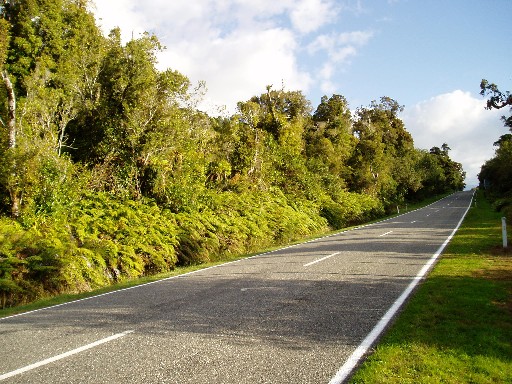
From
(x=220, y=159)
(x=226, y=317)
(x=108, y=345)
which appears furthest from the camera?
(x=220, y=159)

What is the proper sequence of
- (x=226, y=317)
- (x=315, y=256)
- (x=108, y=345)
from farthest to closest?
(x=315, y=256) → (x=226, y=317) → (x=108, y=345)

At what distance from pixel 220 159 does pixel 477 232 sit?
14884 mm

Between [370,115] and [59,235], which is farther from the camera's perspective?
[370,115]

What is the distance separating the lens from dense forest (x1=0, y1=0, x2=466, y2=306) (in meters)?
13.0

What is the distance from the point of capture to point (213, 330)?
573 centimetres

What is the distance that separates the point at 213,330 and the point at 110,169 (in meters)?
14.0

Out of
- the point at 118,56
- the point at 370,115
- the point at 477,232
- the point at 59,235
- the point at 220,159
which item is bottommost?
the point at 477,232

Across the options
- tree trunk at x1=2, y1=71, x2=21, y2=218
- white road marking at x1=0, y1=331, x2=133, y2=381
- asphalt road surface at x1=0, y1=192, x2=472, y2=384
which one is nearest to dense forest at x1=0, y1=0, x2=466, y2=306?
tree trunk at x1=2, y1=71, x2=21, y2=218

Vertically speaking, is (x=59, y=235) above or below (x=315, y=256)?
above

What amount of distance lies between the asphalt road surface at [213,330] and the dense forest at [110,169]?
14.3 ft

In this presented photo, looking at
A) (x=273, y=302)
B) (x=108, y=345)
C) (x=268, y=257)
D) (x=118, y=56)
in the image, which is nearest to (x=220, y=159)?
(x=118, y=56)

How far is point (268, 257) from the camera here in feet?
44.8

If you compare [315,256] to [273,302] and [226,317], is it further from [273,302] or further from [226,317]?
[226,317]

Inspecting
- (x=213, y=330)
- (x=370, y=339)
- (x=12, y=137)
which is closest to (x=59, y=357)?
(x=213, y=330)
